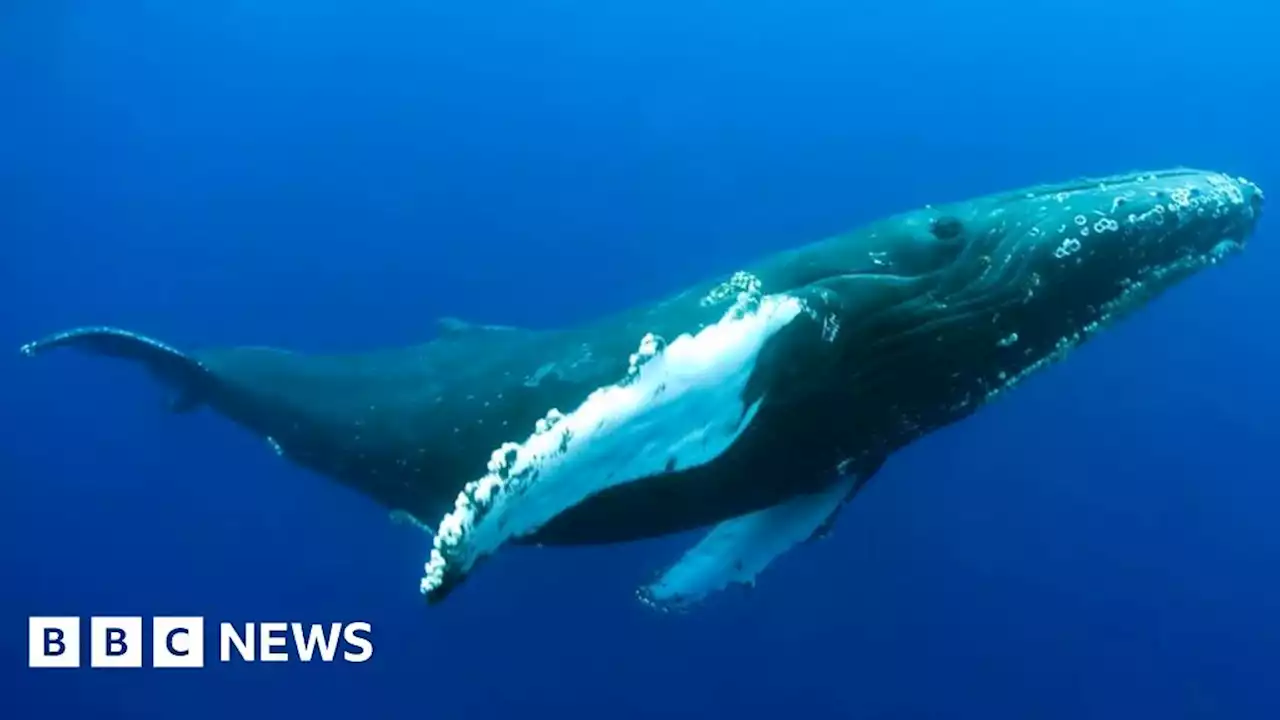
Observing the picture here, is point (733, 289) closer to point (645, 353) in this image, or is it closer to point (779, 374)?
point (779, 374)

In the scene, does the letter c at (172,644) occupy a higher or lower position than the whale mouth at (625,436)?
higher

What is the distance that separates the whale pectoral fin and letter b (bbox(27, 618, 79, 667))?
52.1 feet

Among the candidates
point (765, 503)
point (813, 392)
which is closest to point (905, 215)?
point (813, 392)

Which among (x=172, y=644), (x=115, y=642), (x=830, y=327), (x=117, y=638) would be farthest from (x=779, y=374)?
(x=117, y=638)

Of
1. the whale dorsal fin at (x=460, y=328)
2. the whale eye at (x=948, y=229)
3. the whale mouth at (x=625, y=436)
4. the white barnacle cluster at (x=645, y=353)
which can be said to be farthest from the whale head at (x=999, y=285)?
the whale dorsal fin at (x=460, y=328)

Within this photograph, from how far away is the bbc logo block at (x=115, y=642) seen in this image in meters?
16.6

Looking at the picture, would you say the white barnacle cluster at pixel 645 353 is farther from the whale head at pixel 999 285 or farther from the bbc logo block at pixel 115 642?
the bbc logo block at pixel 115 642

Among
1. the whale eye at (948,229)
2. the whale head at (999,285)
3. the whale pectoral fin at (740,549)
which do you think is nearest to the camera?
the whale head at (999,285)

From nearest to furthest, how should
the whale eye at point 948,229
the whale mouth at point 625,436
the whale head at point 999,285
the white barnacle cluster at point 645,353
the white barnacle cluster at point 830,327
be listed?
the whale mouth at point 625,436, the white barnacle cluster at point 645,353, the white barnacle cluster at point 830,327, the whale head at point 999,285, the whale eye at point 948,229

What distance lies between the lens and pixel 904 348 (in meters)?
5.14

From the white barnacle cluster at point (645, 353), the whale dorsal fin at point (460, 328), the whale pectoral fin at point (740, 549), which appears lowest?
the whale pectoral fin at point (740, 549)

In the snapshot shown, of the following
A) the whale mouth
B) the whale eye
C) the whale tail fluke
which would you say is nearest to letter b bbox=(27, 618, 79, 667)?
the whale tail fluke

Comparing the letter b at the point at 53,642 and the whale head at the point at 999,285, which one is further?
the letter b at the point at 53,642

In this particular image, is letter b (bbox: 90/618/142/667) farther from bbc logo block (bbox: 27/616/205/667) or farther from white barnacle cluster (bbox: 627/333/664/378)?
white barnacle cluster (bbox: 627/333/664/378)
